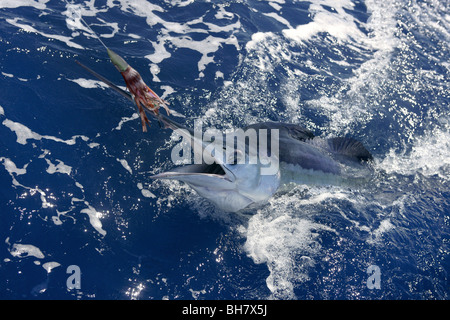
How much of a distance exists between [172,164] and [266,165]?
1624 millimetres

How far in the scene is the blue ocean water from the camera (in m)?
5.21

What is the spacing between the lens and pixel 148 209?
582 centimetres

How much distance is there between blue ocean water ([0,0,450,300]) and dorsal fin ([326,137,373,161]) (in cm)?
57

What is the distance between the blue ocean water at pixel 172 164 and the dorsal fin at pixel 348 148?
0.57 metres

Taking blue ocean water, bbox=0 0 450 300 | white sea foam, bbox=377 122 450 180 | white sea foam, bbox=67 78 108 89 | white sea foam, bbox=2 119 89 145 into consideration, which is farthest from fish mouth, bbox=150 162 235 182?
white sea foam, bbox=377 122 450 180

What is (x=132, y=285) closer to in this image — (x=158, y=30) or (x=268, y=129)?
(x=268, y=129)

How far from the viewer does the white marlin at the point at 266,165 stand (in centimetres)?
534

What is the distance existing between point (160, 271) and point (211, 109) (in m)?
3.62

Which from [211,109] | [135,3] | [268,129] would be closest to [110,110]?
[211,109]

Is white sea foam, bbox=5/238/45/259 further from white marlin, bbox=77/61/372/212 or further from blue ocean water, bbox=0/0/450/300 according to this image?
white marlin, bbox=77/61/372/212

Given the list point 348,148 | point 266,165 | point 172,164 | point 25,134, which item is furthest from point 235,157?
point 25,134

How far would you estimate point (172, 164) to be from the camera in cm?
653

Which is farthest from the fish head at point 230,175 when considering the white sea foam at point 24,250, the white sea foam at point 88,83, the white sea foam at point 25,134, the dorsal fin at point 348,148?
the white sea foam at point 88,83

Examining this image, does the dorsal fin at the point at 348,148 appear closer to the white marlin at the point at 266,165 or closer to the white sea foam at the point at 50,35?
the white marlin at the point at 266,165
